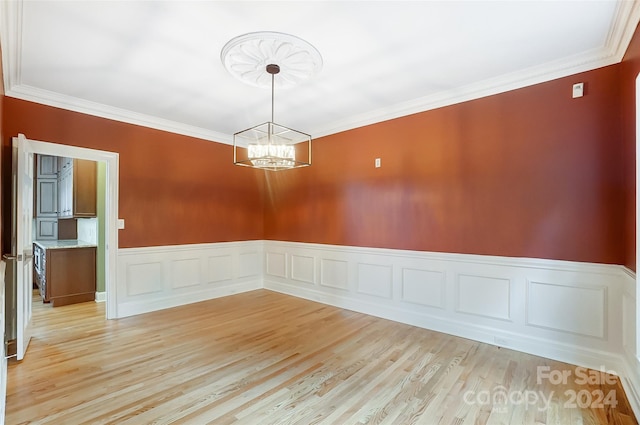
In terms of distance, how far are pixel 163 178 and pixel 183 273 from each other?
1.45m

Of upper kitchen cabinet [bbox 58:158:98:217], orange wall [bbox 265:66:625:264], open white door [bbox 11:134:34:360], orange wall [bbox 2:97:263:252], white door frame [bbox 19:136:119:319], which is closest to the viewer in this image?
orange wall [bbox 265:66:625:264]

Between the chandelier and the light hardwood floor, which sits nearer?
the light hardwood floor

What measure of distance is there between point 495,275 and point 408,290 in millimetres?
1017

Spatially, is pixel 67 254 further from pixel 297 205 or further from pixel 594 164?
pixel 594 164

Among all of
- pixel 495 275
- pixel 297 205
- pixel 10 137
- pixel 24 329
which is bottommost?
pixel 24 329

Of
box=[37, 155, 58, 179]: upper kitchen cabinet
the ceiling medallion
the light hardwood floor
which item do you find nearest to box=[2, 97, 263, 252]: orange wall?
the light hardwood floor

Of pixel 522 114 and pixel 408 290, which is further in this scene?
pixel 408 290

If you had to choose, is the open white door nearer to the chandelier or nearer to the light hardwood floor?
the light hardwood floor

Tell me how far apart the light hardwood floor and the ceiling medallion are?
259 cm

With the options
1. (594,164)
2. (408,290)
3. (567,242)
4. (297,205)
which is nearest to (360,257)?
(408,290)

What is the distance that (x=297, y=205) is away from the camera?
530cm

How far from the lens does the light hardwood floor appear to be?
2100mm

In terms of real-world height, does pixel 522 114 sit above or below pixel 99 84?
below

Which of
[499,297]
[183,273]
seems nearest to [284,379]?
[499,297]
